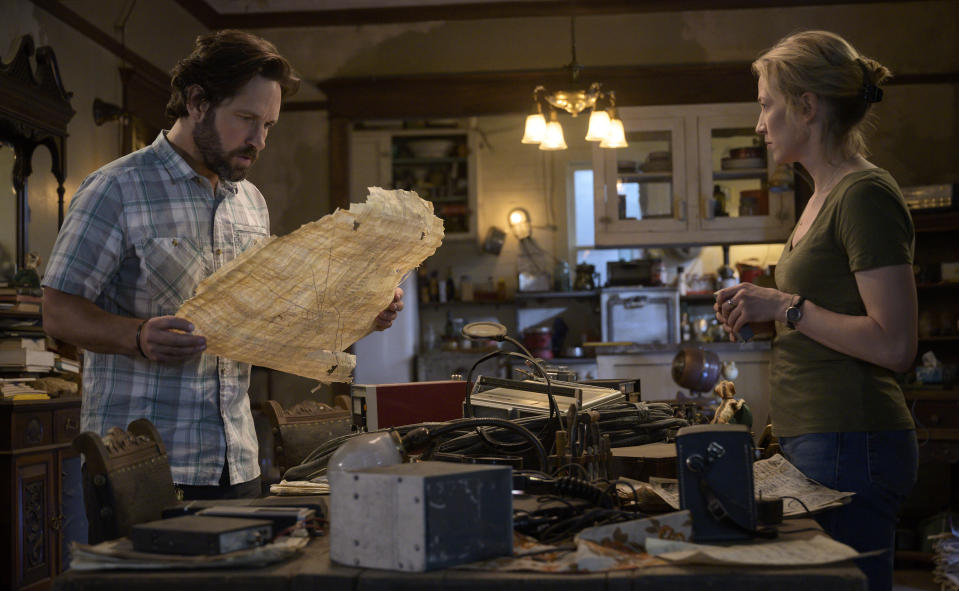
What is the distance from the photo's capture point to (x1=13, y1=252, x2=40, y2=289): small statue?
150 inches

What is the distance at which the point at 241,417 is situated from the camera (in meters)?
1.88

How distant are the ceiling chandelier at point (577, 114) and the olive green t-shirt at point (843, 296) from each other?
11.3ft

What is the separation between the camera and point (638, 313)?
282 inches

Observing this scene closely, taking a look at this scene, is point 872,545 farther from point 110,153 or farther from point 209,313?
point 110,153

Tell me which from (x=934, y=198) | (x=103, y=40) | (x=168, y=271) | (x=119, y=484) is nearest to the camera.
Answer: (x=119, y=484)

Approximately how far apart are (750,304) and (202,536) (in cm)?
94

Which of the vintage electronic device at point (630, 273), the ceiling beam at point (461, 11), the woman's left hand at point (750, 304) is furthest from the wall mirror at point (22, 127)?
the vintage electronic device at point (630, 273)

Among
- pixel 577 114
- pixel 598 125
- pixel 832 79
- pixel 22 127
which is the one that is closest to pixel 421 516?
pixel 832 79

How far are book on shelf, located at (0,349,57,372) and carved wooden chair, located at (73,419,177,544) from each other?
2.53m

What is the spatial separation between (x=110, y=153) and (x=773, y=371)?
427cm

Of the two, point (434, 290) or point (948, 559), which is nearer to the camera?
point (948, 559)

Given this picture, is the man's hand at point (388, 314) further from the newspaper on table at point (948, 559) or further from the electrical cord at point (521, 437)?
the newspaper on table at point (948, 559)

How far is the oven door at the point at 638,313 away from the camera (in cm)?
712

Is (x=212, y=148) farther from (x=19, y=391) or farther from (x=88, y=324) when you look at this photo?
(x=19, y=391)
